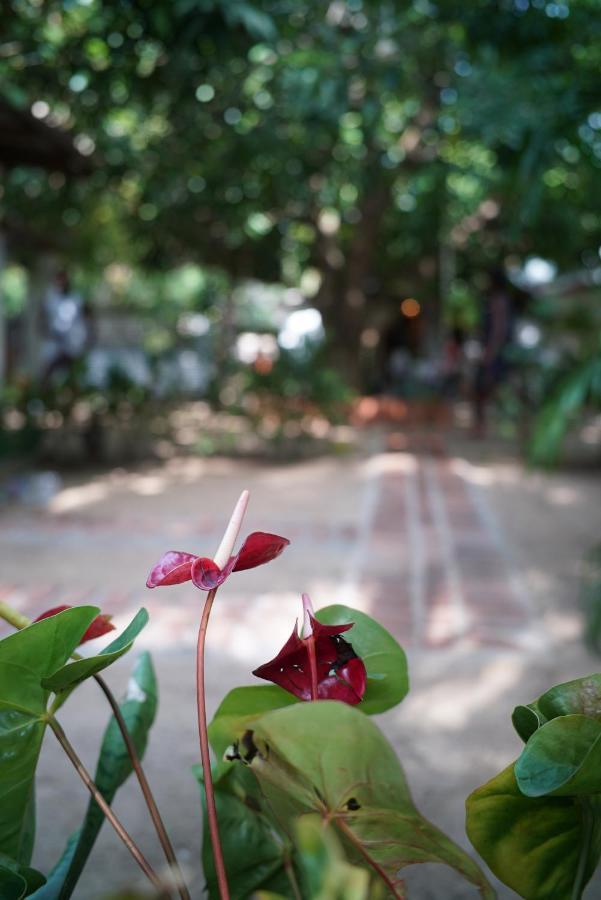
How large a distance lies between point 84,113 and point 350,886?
6.09 metres

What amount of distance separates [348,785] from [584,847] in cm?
23

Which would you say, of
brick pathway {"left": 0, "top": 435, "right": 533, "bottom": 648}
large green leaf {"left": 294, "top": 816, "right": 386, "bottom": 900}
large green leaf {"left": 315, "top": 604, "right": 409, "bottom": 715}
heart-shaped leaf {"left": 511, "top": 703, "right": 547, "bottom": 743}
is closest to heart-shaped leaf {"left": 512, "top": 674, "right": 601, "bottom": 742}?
heart-shaped leaf {"left": 511, "top": 703, "right": 547, "bottom": 743}

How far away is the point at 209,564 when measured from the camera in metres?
0.74

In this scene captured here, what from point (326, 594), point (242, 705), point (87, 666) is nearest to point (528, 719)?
point (242, 705)

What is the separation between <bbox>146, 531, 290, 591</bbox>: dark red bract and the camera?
2.40 feet

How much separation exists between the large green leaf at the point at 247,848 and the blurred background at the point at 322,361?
72cm

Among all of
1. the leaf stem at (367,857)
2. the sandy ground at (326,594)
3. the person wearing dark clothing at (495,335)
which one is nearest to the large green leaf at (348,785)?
the leaf stem at (367,857)

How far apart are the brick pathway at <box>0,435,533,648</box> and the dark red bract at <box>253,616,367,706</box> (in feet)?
7.12

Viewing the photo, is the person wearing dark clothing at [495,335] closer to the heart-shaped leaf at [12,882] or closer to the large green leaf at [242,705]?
the large green leaf at [242,705]

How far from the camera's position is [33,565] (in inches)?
153

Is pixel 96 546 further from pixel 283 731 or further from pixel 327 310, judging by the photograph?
pixel 327 310

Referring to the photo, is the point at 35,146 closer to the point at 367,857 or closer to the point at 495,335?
the point at 495,335

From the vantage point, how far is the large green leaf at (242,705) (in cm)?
84

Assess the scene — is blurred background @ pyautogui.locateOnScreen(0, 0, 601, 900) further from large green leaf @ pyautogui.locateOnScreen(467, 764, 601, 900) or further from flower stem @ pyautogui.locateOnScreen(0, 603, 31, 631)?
flower stem @ pyautogui.locateOnScreen(0, 603, 31, 631)
